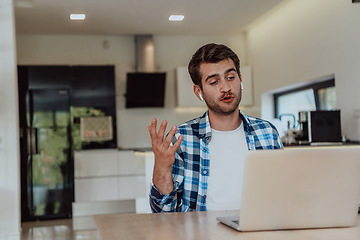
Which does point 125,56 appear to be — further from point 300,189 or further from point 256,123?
point 300,189

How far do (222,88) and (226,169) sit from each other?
0.32 meters

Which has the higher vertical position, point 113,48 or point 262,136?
point 113,48

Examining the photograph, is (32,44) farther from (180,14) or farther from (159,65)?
(180,14)

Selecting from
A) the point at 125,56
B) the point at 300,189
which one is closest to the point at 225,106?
the point at 300,189

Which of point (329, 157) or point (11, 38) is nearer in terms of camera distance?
point (329, 157)

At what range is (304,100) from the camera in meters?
6.17

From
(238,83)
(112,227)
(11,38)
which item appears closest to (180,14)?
(11,38)

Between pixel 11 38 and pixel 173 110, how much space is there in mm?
2860

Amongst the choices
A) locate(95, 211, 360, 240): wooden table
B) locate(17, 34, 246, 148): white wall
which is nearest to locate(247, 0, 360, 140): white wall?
locate(17, 34, 246, 148): white wall

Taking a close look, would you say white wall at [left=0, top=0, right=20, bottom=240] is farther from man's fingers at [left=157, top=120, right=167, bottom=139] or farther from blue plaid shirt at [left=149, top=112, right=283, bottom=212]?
man's fingers at [left=157, top=120, right=167, bottom=139]

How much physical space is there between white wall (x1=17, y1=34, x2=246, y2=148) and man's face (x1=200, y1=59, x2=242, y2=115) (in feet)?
17.5

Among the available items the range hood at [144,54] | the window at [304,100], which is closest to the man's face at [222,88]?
the window at [304,100]

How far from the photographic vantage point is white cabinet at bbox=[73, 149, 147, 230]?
257 inches

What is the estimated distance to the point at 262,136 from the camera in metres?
2.01
